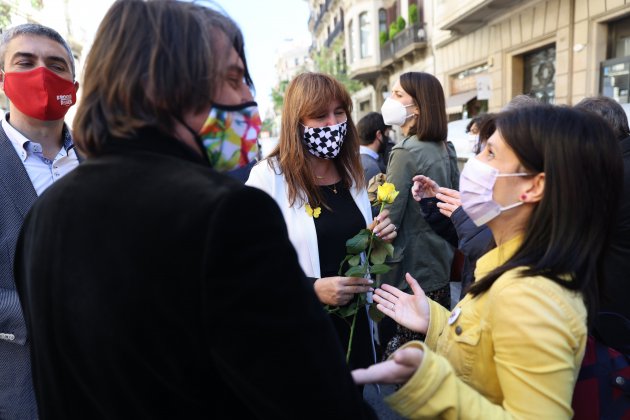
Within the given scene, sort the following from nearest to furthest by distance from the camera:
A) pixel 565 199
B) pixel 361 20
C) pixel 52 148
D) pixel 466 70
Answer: pixel 565 199
pixel 52 148
pixel 466 70
pixel 361 20

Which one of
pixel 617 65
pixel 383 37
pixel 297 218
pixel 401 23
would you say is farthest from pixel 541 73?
pixel 383 37

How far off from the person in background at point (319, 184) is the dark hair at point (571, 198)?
83 cm

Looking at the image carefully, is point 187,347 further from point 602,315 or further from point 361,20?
point 361,20

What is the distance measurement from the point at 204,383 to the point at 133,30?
0.74 m

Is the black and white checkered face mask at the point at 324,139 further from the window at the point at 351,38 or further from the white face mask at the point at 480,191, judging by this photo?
the window at the point at 351,38

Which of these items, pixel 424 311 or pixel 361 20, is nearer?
pixel 424 311

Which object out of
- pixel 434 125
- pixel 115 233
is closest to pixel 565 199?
pixel 115 233

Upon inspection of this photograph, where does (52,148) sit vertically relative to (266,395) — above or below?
above

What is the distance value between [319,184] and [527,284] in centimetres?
130

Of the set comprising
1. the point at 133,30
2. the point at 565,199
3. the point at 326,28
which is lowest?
the point at 565,199

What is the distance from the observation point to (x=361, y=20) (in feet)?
79.2

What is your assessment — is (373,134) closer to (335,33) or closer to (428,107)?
(428,107)

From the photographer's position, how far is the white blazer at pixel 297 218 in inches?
82.0

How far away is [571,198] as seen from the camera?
1189 millimetres
